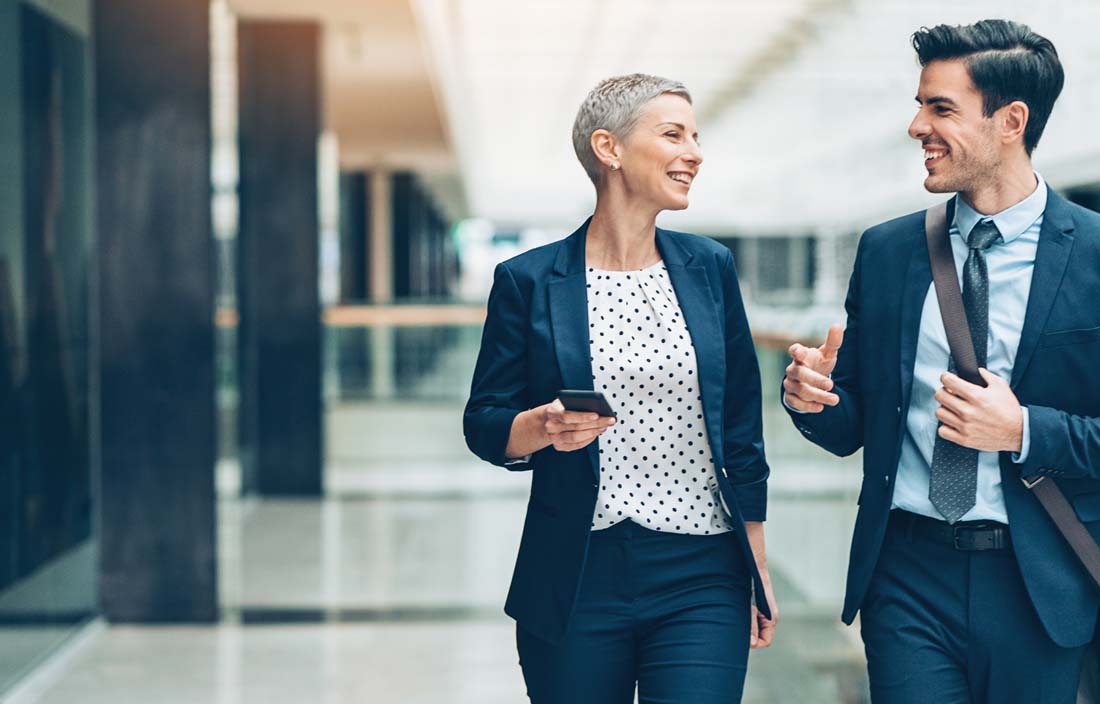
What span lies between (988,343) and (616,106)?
29.0 inches

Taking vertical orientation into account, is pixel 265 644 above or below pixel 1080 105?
below

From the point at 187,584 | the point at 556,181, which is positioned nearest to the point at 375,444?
the point at 187,584

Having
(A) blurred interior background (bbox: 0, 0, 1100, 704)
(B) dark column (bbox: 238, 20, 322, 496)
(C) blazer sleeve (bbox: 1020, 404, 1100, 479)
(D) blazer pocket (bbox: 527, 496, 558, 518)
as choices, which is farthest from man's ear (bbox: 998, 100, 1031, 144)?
(B) dark column (bbox: 238, 20, 322, 496)

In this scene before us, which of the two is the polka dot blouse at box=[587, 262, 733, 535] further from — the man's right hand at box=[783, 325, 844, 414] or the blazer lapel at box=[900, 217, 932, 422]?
the blazer lapel at box=[900, 217, 932, 422]

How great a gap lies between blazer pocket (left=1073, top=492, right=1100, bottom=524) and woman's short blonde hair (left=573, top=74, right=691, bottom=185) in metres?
0.92

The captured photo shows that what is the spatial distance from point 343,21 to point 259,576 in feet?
14.1

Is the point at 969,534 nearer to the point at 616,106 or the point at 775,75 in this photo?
the point at 616,106

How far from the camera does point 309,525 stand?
868cm

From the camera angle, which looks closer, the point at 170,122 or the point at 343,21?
the point at 170,122

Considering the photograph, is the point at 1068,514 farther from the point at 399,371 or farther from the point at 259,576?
the point at 399,371

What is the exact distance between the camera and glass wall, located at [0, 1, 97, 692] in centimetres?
487

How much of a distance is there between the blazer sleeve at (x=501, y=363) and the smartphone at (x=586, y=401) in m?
0.29

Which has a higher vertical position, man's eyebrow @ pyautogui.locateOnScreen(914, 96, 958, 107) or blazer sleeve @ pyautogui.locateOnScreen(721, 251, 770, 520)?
man's eyebrow @ pyautogui.locateOnScreen(914, 96, 958, 107)

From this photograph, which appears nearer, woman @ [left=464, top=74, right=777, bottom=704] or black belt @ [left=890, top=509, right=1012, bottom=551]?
black belt @ [left=890, top=509, right=1012, bottom=551]
